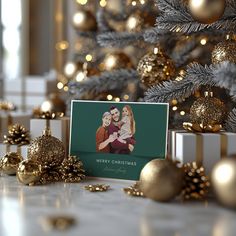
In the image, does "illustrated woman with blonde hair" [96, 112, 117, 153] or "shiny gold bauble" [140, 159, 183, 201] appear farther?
"illustrated woman with blonde hair" [96, 112, 117, 153]

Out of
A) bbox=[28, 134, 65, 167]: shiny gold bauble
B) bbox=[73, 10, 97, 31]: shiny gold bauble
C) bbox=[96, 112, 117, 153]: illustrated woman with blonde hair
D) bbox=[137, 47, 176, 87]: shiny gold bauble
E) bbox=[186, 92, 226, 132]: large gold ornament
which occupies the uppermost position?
bbox=[73, 10, 97, 31]: shiny gold bauble

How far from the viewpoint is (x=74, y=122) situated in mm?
1174

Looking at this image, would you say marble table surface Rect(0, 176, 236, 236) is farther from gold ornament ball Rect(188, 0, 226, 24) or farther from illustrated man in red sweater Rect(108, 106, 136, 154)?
gold ornament ball Rect(188, 0, 226, 24)

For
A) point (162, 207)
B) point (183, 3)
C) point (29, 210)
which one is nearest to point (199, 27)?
point (183, 3)

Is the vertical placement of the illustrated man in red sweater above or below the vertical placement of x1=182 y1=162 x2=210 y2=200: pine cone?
above

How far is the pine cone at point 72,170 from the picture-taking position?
1.12 m

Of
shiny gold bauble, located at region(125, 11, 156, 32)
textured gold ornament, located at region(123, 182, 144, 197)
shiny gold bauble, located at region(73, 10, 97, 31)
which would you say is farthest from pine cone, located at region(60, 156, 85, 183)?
shiny gold bauble, located at region(73, 10, 97, 31)

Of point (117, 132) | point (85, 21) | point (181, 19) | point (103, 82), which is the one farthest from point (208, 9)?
point (85, 21)

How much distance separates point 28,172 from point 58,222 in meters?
0.29

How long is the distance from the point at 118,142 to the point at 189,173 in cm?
22

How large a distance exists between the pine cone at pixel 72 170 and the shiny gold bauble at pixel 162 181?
0.23m

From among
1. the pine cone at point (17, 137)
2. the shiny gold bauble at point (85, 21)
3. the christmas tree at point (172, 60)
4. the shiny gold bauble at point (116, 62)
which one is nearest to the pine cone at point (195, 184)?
the christmas tree at point (172, 60)

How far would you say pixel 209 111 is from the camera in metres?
1.11

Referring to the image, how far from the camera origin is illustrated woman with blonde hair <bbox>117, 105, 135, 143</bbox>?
1.11 meters
